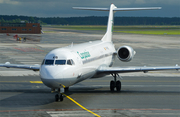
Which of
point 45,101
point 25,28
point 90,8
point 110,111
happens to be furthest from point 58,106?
point 25,28

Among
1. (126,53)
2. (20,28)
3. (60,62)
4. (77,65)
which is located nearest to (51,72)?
(60,62)

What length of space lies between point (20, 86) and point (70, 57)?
7.58 metres

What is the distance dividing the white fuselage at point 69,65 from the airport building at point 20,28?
120988 mm

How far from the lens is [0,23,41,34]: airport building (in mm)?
141500

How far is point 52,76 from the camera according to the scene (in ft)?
56.6

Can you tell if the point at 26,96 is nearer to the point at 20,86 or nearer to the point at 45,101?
the point at 45,101

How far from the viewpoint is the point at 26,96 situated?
2067cm

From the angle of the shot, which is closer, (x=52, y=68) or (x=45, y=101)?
(x=52, y=68)

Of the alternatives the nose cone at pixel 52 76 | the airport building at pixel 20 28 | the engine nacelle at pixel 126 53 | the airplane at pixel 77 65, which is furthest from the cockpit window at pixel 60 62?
the airport building at pixel 20 28

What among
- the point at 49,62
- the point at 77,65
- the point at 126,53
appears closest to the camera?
the point at 49,62

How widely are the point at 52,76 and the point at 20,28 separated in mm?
129656

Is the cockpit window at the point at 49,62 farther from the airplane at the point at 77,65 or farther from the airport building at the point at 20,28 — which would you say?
the airport building at the point at 20,28

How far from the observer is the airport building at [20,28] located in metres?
142

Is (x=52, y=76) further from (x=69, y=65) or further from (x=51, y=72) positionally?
(x=69, y=65)
